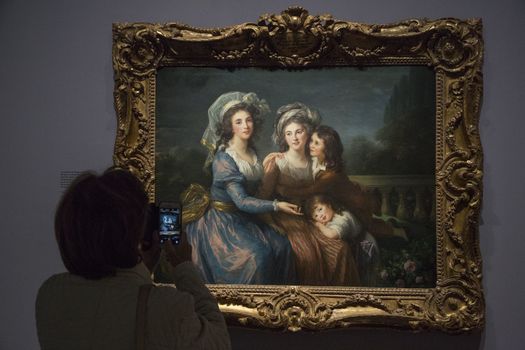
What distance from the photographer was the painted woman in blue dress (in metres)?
3.87

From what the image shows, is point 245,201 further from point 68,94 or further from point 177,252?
point 68,94

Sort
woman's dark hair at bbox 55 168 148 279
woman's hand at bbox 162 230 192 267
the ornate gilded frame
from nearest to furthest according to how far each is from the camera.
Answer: woman's dark hair at bbox 55 168 148 279
woman's hand at bbox 162 230 192 267
the ornate gilded frame

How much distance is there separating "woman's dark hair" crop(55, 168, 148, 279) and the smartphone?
451 millimetres

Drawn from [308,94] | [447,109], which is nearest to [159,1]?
[308,94]

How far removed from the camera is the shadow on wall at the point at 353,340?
12.5 feet

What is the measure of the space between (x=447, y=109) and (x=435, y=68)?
0.86ft

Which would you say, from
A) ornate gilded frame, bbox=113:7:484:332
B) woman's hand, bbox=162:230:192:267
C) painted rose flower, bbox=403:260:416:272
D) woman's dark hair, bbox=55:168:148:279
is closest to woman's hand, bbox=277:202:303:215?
ornate gilded frame, bbox=113:7:484:332

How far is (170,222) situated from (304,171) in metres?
1.26

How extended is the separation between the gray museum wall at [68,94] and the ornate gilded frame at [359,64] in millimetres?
149

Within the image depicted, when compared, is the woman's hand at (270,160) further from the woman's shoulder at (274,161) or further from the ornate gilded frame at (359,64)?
the ornate gilded frame at (359,64)

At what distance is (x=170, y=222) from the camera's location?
2.84 m

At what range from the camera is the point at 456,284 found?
3.75m

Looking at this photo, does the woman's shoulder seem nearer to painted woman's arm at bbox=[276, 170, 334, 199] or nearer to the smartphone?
painted woman's arm at bbox=[276, 170, 334, 199]

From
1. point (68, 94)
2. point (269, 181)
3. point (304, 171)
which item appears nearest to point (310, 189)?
point (304, 171)
